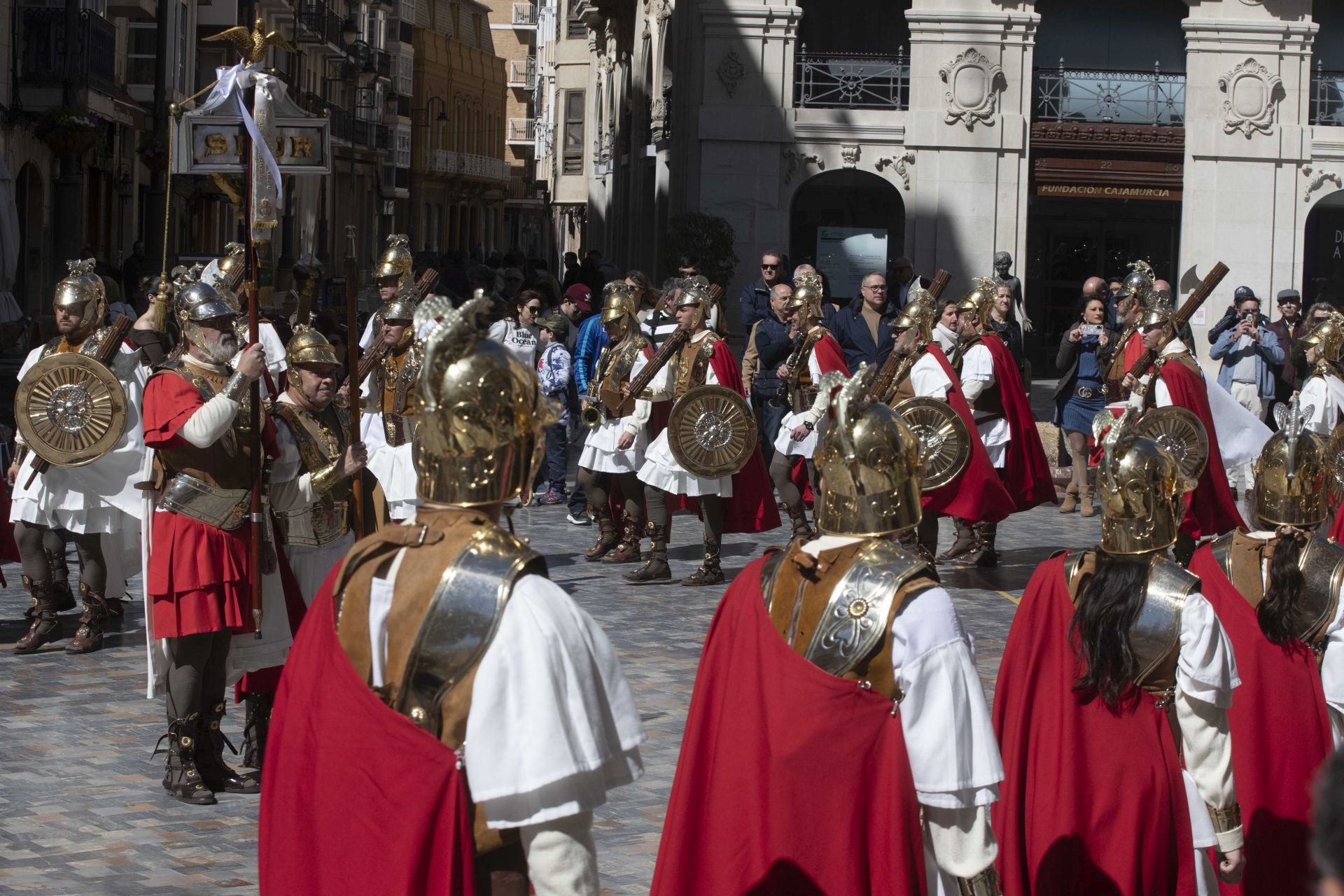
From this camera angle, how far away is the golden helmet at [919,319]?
1126 cm

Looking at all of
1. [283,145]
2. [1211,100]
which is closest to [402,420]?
[283,145]

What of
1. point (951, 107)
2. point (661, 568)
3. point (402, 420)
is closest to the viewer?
point (402, 420)

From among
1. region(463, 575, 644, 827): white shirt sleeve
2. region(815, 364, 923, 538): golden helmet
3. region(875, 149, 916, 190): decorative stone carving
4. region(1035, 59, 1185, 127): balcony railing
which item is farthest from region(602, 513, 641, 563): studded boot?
region(1035, 59, 1185, 127): balcony railing

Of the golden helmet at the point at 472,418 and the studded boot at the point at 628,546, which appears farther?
the studded boot at the point at 628,546

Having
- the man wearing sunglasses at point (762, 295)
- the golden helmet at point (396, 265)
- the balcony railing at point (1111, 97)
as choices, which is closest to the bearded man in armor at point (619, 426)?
the golden helmet at point (396, 265)

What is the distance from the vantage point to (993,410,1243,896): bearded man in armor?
4.54 m

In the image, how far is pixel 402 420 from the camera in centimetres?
964

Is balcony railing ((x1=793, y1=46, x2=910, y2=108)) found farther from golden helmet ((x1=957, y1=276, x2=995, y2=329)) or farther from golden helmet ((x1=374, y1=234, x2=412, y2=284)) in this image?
golden helmet ((x1=374, y1=234, x2=412, y2=284))

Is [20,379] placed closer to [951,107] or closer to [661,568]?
[661,568]

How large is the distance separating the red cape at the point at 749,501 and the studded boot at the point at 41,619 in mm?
3852

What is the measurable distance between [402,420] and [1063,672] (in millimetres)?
5437

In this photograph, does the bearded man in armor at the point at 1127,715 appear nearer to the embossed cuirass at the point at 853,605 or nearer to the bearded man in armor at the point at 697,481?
the embossed cuirass at the point at 853,605

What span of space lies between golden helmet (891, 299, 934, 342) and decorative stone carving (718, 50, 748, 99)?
1377 centimetres

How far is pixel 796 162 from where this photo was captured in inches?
979
